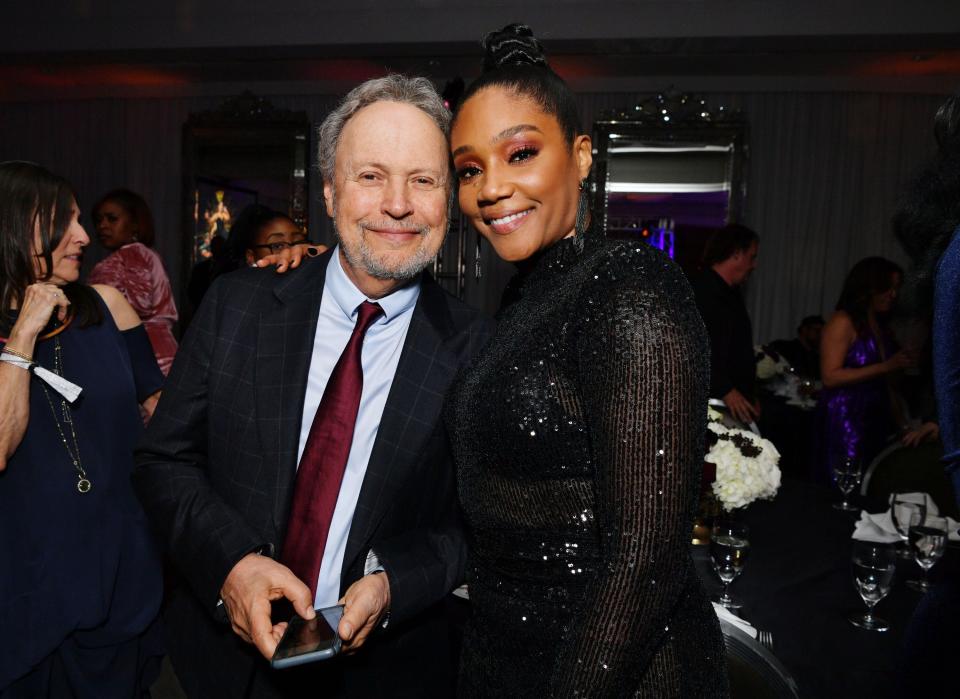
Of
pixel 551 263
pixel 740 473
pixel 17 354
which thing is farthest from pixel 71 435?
pixel 740 473

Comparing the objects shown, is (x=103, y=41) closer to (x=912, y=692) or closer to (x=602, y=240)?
(x=602, y=240)

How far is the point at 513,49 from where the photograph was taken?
112 cm

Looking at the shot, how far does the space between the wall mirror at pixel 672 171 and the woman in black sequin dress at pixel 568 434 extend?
5290mm

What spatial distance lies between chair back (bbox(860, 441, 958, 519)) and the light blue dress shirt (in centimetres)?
246

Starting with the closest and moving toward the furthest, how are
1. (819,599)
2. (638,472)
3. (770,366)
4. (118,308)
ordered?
1. (638,472)
2. (819,599)
3. (118,308)
4. (770,366)

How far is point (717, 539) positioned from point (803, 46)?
4.78 metres

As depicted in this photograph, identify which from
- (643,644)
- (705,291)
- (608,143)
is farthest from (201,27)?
(643,644)

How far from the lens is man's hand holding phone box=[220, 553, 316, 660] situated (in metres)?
1.07

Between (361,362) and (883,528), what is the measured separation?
1.74m

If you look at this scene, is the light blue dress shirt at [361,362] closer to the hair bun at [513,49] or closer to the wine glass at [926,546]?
the hair bun at [513,49]

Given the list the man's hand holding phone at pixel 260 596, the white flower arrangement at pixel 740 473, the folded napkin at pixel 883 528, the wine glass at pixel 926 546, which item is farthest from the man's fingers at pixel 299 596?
the folded napkin at pixel 883 528

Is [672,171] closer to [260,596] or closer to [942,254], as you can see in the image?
[942,254]

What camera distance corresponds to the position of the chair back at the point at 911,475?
280 cm

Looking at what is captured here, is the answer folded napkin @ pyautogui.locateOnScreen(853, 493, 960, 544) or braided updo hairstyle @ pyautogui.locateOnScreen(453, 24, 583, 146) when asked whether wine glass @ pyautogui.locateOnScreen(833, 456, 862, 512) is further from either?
braided updo hairstyle @ pyautogui.locateOnScreen(453, 24, 583, 146)
